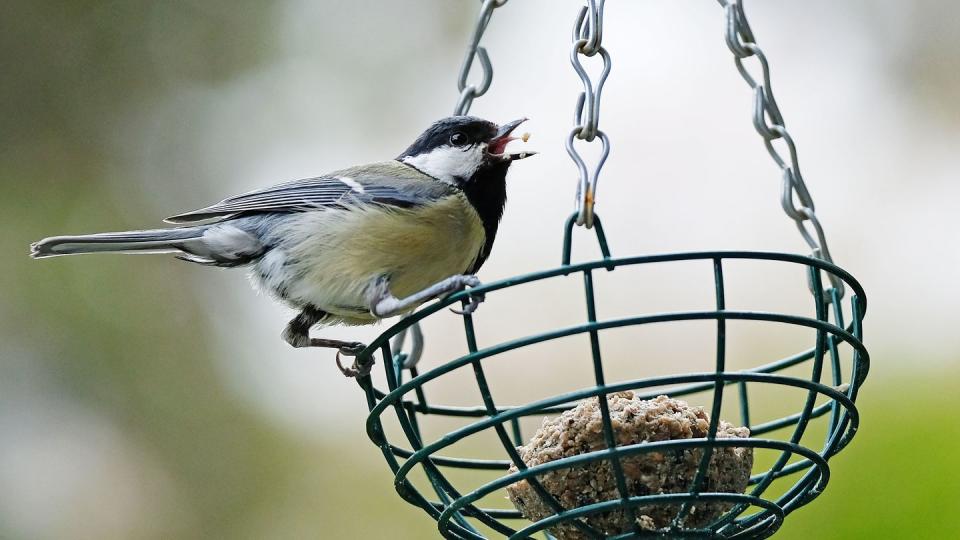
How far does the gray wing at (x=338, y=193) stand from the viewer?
248cm

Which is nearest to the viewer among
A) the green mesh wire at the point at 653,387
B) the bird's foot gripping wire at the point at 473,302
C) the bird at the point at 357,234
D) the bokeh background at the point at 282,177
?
the green mesh wire at the point at 653,387

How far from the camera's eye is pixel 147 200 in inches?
170

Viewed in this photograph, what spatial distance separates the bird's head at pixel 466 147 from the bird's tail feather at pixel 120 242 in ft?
1.97

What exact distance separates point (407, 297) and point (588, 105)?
0.72 metres

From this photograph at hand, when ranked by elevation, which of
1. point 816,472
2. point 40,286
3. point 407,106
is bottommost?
point 816,472

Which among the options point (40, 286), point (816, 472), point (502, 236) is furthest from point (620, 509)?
point (40, 286)

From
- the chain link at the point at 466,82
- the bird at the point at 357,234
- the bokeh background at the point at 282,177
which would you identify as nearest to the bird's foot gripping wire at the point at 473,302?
the chain link at the point at 466,82

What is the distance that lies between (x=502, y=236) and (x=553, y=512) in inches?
78.8

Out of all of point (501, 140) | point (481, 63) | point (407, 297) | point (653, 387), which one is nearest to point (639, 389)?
point (653, 387)

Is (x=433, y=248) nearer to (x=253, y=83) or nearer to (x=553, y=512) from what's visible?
(x=553, y=512)

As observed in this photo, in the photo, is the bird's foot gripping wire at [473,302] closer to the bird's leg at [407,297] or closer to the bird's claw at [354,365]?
the bird's leg at [407,297]

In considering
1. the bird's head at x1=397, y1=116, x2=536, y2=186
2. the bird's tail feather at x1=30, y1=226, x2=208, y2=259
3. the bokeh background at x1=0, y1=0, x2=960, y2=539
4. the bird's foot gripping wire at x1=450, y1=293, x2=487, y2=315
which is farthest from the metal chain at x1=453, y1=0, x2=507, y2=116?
the bokeh background at x1=0, y1=0, x2=960, y2=539

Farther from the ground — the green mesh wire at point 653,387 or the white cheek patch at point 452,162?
the white cheek patch at point 452,162

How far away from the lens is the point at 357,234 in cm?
243
